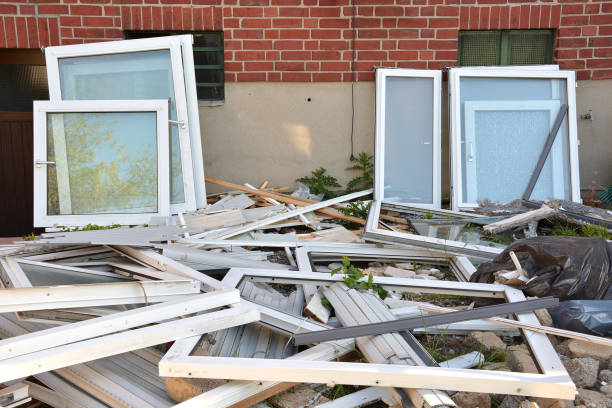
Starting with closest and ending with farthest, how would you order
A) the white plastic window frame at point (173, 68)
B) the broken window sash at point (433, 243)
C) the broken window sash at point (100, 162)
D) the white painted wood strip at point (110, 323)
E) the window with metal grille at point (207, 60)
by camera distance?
the white painted wood strip at point (110, 323) → the broken window sash at point (433, 243) → the broken window sash at point (100, 162) → the white plastic window frame at point (173, 68) → the window with metal grille at point (207, 60)

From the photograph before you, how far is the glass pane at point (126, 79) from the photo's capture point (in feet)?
16.7

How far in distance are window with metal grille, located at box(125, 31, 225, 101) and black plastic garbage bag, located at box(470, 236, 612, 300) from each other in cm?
371

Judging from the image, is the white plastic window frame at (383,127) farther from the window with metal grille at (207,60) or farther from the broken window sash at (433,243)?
the window with metal grille at (207,60)

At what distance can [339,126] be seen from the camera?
19.1 ft

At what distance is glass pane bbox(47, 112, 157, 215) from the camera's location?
4832 millimetres

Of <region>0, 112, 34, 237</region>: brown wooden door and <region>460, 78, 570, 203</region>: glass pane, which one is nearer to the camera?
<region>460, 78, 570, 203</region>: glass pane

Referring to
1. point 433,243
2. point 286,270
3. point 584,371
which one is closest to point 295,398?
point 286,270

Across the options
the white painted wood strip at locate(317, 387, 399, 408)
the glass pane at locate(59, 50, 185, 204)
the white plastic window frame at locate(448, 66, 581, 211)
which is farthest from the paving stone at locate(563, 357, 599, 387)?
the glass pane at locate(59, 50, 185, 204)

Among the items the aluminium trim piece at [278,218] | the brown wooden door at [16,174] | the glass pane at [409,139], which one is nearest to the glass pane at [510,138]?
the glass pane at [409,139]

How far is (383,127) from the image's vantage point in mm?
5484

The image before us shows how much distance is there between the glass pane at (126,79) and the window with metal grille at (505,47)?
3.03 m

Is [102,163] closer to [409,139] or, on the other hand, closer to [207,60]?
[207,60]

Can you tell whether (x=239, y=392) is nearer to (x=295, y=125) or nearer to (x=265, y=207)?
(x=265, y=207)

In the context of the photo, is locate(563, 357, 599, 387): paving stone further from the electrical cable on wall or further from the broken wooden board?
the electrical cable on wall
